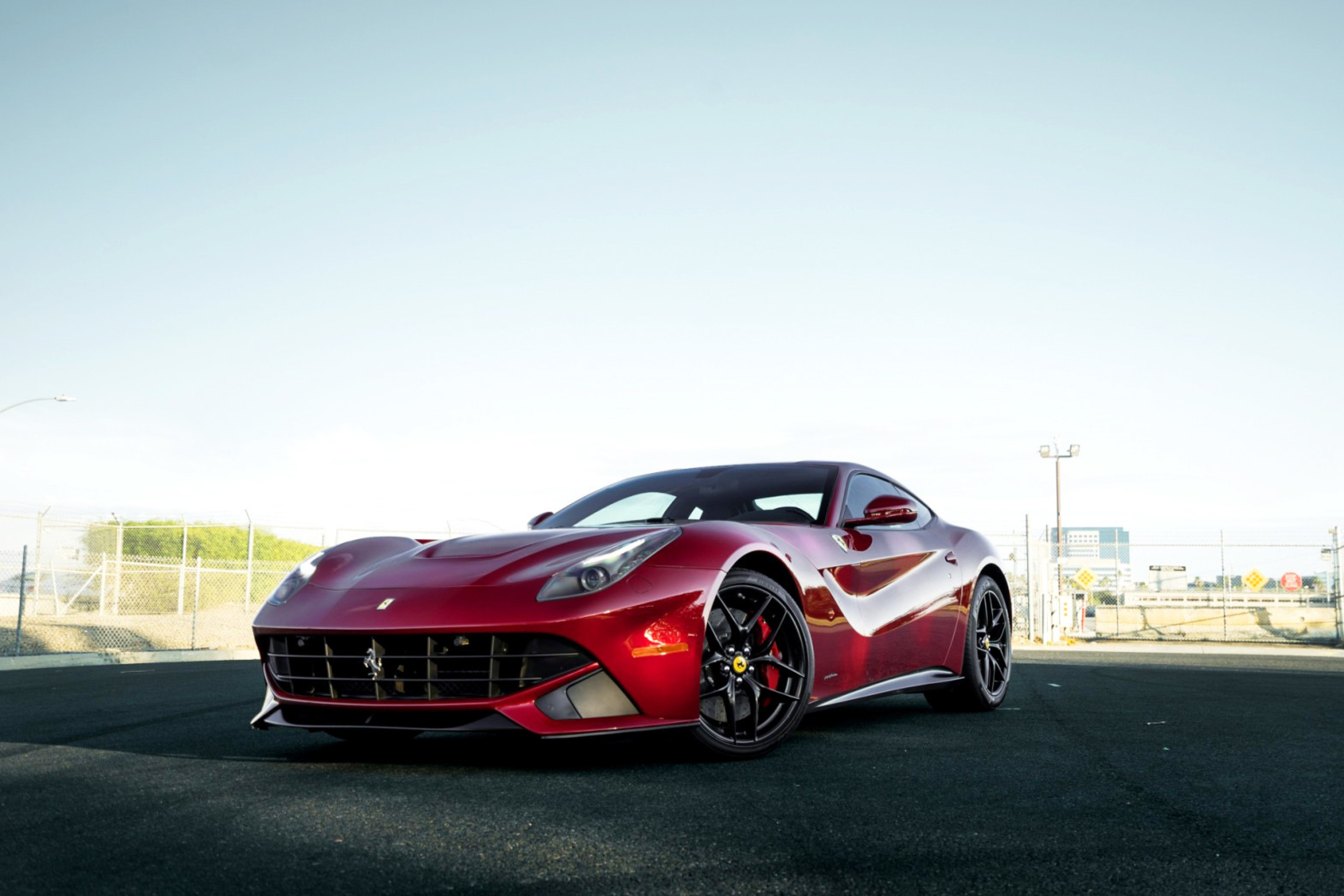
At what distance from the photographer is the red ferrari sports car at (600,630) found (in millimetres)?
4070

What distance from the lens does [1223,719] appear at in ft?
20.2

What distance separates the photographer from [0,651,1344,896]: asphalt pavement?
2.60m

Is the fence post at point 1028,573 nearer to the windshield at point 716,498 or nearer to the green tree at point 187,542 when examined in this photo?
the green tree at point 187,542

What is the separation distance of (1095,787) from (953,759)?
726 millimetres

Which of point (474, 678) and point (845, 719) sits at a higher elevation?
point (474, 678)

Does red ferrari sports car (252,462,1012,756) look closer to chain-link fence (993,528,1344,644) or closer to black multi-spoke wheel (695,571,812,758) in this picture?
black multi-spoke wheel (695,571,812,758)

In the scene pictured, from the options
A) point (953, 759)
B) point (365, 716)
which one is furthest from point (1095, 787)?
point (365, 716)

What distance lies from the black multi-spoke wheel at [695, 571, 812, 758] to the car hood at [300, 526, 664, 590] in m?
0.46

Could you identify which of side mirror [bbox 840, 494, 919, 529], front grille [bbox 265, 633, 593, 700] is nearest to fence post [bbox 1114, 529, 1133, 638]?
side mirror [bbox 840, 494, 919, 529]

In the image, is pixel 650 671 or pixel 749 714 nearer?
pixel 650 671

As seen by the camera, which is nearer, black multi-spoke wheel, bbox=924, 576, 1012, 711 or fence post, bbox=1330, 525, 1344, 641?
black multi-spoke wheel, bbox=924, 576, 1012, 711

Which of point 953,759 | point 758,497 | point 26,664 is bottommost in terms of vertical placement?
point 26,664

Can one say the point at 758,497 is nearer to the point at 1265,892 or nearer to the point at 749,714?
the point at 749,714

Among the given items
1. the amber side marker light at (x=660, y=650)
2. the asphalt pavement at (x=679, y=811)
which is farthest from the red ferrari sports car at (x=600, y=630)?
the asphalt pavement at (x=679, y=811)
